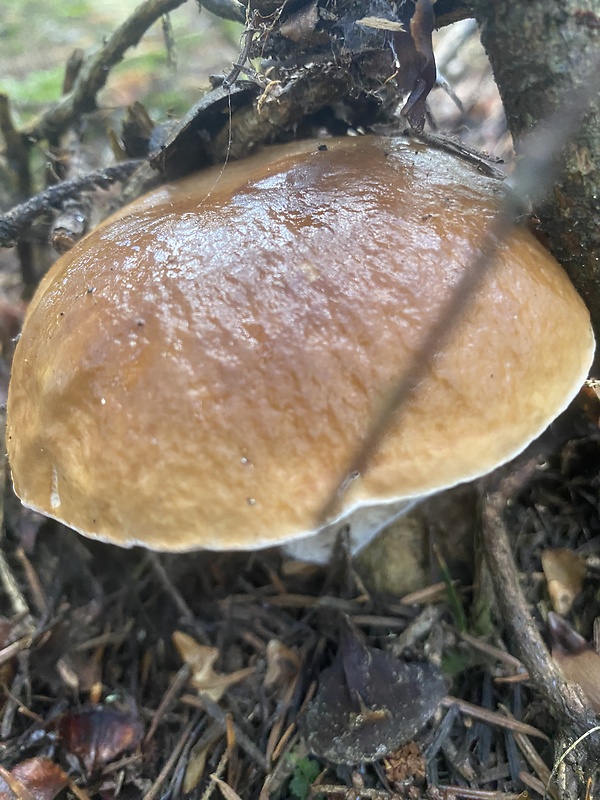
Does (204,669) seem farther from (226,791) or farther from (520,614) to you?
(520,614)

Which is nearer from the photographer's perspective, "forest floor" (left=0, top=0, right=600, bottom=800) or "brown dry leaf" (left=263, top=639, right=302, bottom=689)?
"forest floor" (left=0, top=0, right=600, bottom=800)

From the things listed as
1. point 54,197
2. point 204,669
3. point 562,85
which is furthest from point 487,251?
point 54,197

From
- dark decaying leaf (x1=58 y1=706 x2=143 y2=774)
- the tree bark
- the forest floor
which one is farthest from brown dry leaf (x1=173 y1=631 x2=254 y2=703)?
the tree bark

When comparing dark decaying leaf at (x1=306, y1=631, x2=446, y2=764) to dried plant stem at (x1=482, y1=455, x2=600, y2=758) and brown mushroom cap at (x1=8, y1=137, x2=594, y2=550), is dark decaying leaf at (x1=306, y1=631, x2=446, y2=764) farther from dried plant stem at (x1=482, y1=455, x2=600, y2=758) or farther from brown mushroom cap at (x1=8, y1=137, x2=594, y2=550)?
brown mushroom cap at (x1=8, y1=137, x2=594, y2=550)

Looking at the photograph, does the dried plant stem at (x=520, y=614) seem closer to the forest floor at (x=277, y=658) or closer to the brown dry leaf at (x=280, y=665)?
the forest floor at (x=277, y=658)

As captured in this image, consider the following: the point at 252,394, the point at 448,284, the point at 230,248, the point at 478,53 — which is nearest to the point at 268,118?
the point at 230,248

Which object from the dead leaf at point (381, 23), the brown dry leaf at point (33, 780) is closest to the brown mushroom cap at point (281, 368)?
the dead leaf at point (381, 23)

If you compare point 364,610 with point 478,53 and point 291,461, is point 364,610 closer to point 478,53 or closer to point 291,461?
point 291,461
